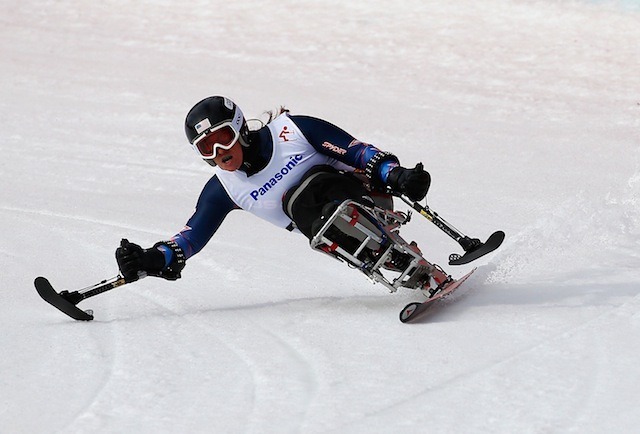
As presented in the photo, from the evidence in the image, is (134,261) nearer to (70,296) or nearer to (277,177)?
(70,296)

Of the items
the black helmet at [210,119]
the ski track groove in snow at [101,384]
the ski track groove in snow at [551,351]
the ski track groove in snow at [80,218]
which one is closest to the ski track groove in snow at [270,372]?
the ski track groove in snow at [551,351]

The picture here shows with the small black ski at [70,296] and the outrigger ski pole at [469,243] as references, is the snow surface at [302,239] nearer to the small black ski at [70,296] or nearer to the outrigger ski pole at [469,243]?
the small black ski at [70,296]

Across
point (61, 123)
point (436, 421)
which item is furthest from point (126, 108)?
point (436, 421)

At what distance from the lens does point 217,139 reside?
624cm

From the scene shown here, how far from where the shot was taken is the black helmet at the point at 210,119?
620 centimetres

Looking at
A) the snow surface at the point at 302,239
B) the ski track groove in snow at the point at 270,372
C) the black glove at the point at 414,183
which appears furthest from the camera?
the black glove at the point at 414,183

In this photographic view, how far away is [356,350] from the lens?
223 inches

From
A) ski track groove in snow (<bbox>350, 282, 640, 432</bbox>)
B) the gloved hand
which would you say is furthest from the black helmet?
ski track groove in snow (<bbox>350, 282, 640, 432</bbox>)

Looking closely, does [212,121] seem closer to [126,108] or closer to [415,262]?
[415,262]

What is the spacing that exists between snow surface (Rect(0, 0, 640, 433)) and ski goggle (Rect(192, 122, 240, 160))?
109cm

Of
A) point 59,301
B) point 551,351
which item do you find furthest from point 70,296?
point 551,351

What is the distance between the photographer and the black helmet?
6.20 m

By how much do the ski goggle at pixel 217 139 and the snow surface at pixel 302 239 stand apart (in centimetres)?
109

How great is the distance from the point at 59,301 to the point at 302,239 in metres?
2.87
